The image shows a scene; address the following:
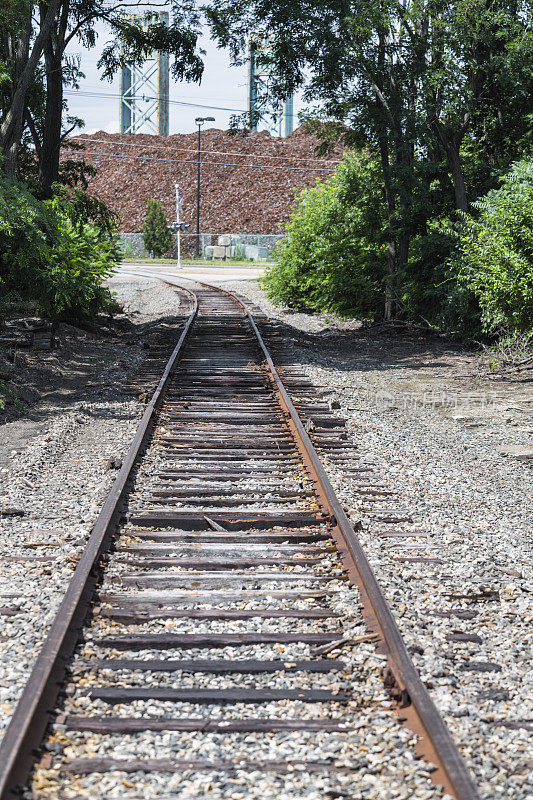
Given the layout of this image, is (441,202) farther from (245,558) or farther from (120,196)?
(120,196)

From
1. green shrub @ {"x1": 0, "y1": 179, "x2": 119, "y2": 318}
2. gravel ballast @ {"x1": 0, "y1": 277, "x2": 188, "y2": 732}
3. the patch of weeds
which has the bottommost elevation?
gravel ballast @ {"x1": 0, "y1": 277, "x2": 188, "y2": 732}

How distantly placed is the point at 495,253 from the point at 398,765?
10672 mm

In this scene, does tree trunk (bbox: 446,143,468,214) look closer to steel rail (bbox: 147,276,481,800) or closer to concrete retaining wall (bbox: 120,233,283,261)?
steel rail (bbox: 147,276,481,800)

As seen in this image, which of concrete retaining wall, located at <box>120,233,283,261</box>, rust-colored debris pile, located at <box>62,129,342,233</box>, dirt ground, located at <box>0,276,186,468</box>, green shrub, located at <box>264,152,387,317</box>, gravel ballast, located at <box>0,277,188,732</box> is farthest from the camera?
rust-colored debris pile, located at <box>62,129,342,233</box>

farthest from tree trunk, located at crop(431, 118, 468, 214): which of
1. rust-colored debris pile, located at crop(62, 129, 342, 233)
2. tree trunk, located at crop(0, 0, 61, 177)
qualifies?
rust-colored debris pile, located at crop(62, 129, 342, 233)

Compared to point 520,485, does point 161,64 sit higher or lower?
higher

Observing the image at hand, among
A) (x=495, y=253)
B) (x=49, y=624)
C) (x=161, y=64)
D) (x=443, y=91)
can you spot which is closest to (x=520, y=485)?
(x=49, y=624)

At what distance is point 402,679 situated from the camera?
358cm

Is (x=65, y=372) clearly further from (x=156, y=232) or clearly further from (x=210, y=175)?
(x=210, y=175)

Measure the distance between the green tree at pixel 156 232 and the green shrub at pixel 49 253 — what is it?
5107 cm

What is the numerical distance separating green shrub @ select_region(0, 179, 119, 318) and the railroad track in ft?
19.1

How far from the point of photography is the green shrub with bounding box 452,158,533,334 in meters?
12.3

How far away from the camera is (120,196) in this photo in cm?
8906

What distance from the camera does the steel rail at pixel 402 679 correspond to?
2.98 m
